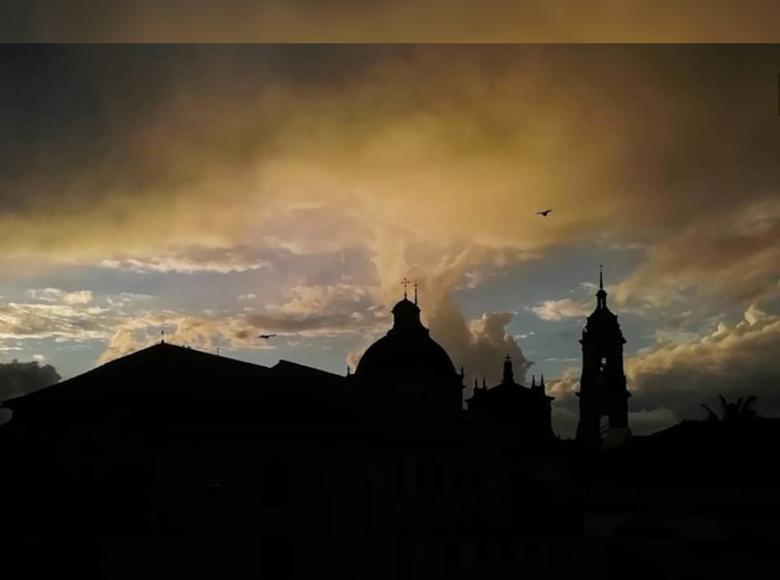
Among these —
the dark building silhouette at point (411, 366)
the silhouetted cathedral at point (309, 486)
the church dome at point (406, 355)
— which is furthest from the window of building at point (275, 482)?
the church dome at point (406, 355)

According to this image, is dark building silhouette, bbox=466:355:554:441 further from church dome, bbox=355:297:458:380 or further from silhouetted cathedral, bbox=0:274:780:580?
silhouetted cathedral, bbox=0:274:780:580

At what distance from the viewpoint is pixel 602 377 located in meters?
74.1

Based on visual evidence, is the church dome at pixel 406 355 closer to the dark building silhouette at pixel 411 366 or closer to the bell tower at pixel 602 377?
the dark building silhouette at pixel 411 366

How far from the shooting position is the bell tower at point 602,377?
73312 millimetres

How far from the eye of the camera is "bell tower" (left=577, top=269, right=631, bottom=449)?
73312 mm

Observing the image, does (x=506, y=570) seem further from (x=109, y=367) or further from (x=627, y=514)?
(x=627, y=514)

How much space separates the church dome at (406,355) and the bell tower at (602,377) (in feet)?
48.8

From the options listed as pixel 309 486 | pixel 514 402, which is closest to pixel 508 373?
pixel 514 402

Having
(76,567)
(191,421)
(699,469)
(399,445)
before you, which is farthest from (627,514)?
(76,567)

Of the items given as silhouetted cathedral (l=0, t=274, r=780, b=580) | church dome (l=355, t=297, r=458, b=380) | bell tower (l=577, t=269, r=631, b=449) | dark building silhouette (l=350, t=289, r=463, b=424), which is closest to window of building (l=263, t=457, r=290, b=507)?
silhouetted cathedral (l=0, t=274, r=780, b=580)

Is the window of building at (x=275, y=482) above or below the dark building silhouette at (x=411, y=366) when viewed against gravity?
below

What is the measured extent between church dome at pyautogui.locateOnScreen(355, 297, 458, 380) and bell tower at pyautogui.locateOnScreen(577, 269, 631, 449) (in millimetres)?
14872

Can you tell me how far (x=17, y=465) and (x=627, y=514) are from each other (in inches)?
1071

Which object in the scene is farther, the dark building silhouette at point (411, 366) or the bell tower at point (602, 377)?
the bell tower at point (602, 377)
